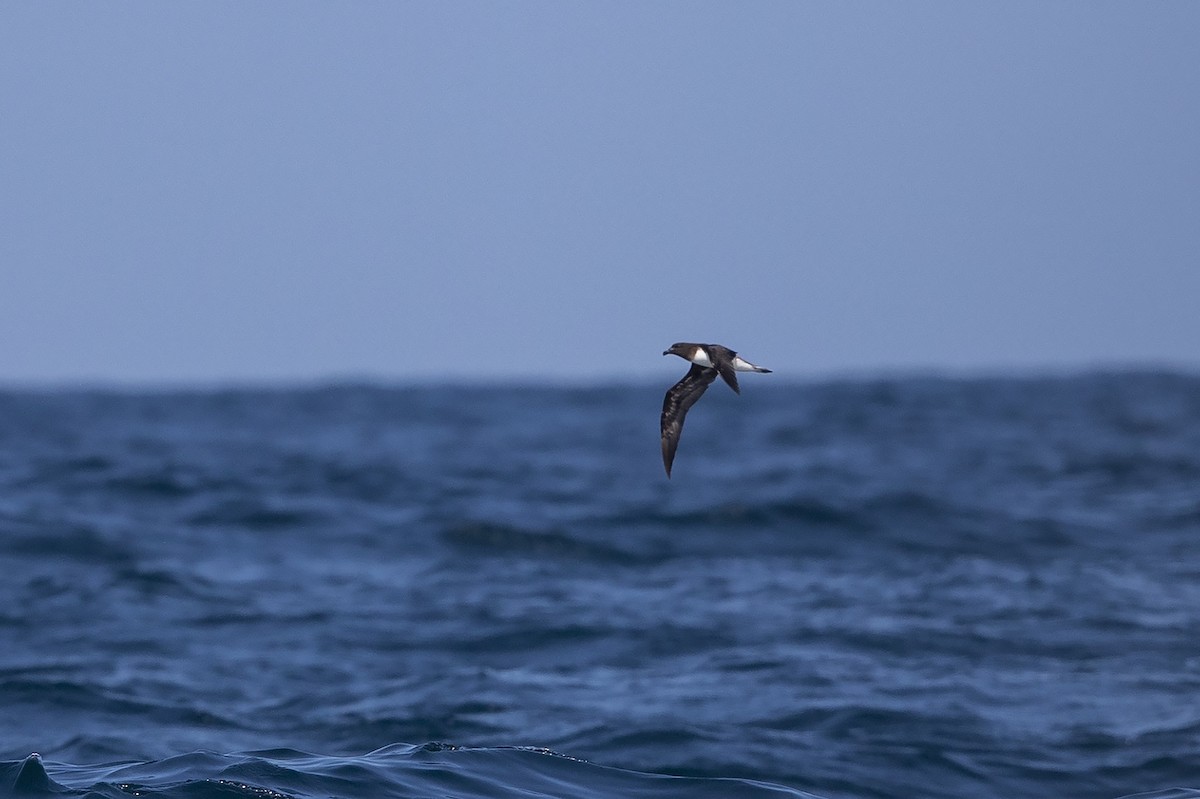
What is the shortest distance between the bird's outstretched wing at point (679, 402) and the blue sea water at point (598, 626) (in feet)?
8.10

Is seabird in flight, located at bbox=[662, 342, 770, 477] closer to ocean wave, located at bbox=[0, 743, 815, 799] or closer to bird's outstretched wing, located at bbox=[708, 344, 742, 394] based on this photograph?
bird's outstretched wing, located at bbox=[708, 344, 742, 394]

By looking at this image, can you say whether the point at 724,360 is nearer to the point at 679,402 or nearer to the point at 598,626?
the point at 679,402

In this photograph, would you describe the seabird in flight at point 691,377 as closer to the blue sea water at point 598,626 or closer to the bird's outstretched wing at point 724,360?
the bird's outstretched wing at point 724,360

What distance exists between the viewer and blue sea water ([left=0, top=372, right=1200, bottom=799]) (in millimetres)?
11133

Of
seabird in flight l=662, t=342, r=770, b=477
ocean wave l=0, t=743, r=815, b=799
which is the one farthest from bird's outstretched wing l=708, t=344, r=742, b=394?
ocean wave l=0, t=743, r=815, b=799

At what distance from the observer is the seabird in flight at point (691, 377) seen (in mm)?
8102

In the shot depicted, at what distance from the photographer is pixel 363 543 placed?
68.3 feet

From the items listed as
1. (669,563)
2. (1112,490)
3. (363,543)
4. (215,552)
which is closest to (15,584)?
(215,552)

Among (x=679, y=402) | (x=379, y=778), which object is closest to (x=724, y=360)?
(x=679, y=402)

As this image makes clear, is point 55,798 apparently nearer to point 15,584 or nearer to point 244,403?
point 15,584

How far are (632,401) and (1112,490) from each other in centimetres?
→ 3755

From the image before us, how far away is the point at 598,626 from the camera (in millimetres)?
15711

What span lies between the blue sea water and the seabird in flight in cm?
252

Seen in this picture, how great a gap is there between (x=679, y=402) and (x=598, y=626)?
24.1ft
